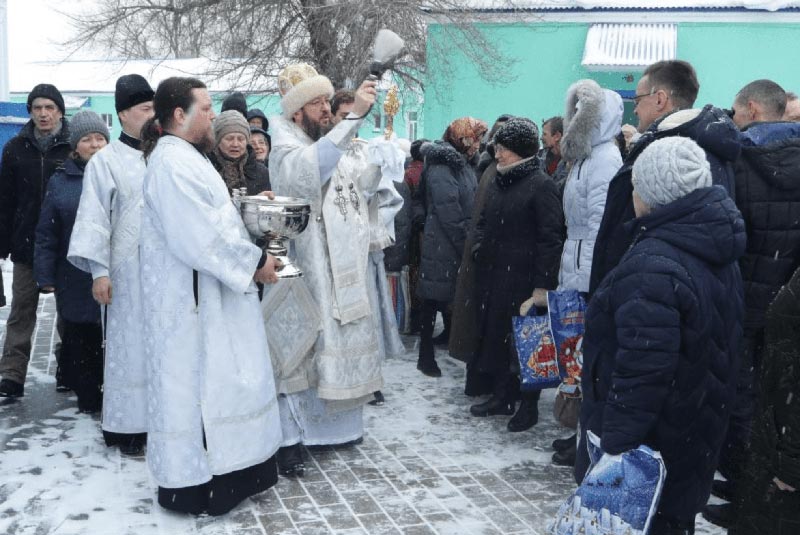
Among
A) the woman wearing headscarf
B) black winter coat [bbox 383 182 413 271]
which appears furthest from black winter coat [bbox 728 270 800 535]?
black winter coat [bbox 383 182 413 271]

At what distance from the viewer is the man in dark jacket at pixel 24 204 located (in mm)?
6301

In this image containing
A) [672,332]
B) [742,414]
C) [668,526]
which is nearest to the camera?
[672,332]

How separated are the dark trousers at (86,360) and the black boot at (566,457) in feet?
10.1

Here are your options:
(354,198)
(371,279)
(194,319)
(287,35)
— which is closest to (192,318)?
(194,319)

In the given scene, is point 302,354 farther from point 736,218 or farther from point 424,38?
point 424,38

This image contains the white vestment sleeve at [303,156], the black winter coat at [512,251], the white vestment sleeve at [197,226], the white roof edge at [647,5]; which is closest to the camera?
the white vestment sleeve at [197,226]

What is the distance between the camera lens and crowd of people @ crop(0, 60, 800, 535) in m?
2.87

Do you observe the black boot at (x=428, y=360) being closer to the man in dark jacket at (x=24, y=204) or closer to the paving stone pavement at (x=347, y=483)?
the paving stone pavement at (x=347, y=483)

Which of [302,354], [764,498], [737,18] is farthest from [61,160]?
[737,18]

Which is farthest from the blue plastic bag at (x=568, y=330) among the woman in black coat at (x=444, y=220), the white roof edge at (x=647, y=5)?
the white roof edge at (x=647, y=5)

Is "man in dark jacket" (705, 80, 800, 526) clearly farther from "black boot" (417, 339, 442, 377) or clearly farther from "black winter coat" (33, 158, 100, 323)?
"black winter coat" (33, 158, 100, 323)

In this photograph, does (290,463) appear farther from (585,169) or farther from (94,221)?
(585,169)

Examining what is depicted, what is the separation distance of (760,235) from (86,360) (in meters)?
4.25

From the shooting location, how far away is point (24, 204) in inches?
253
